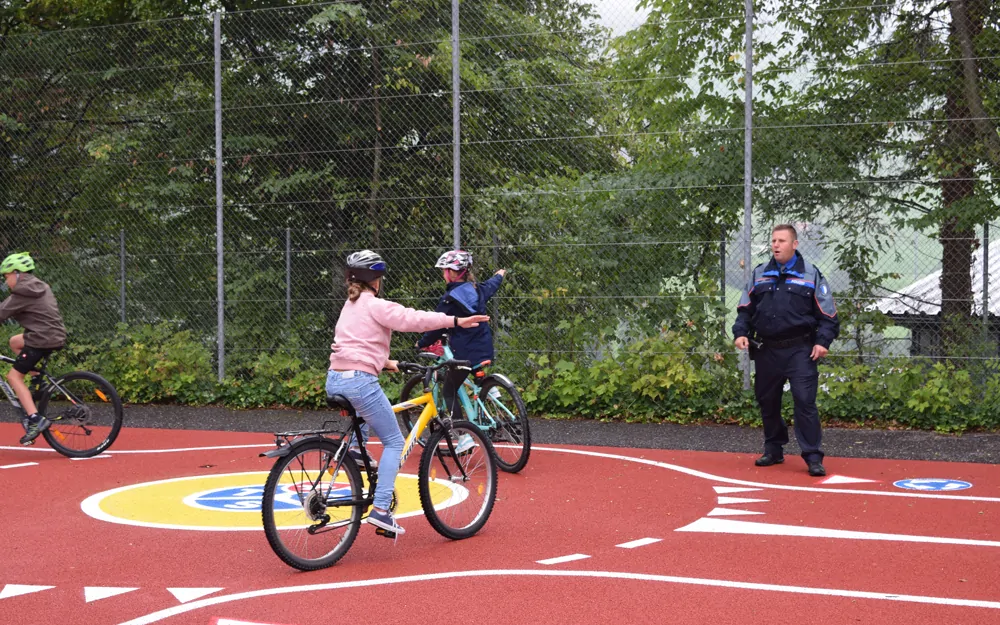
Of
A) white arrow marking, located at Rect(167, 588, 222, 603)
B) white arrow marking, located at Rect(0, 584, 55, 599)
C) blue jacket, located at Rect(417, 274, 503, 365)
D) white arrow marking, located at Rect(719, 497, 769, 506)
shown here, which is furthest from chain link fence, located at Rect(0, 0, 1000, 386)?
white arrow marking, located at Rect(0, 584, 55, 599)

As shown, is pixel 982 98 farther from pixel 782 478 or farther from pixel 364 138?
pixel 364 138

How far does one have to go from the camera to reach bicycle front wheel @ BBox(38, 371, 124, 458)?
1055cm

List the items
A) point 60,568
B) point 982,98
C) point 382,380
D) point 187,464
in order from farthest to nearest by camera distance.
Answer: point 382,380, point 982,98, point 187,464, point 60,568

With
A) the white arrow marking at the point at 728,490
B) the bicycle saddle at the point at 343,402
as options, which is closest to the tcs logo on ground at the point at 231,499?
the bicycle saddle at the point at 343,402

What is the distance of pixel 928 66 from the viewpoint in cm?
1110

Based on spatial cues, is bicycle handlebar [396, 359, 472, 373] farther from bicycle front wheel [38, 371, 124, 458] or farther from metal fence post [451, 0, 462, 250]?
metal fence post [451, 0, 462, 250]

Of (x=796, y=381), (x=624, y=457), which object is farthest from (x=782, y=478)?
(x=624, y=457)

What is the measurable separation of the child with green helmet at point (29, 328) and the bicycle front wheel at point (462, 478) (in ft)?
16.4

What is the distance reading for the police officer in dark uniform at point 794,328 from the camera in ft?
30.7

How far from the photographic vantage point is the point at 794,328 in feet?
30.9

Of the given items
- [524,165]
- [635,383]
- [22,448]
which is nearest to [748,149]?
[524,165]

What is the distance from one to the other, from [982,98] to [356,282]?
274 inches

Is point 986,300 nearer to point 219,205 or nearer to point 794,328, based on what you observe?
point 794,328

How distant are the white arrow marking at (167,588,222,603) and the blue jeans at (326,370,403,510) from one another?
112cm
